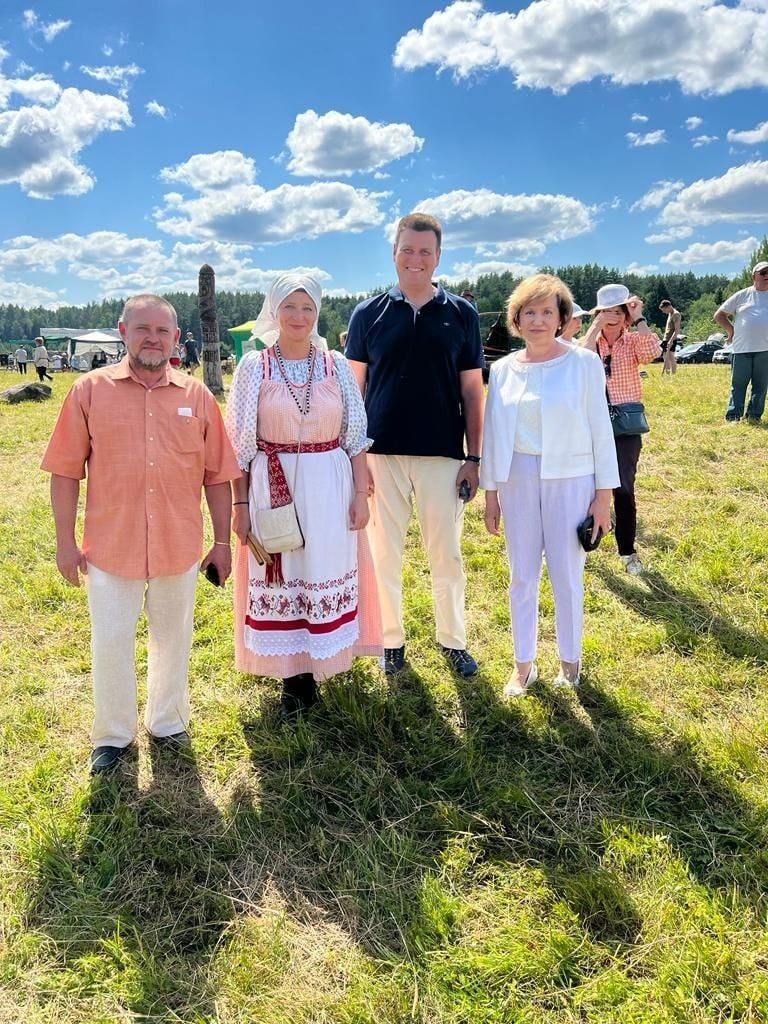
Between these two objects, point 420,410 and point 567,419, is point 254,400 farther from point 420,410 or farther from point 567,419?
point 567,419

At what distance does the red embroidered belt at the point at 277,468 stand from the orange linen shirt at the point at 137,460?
227 millimetres

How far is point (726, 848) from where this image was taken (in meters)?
2.46

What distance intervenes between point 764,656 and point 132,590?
3.37 meters

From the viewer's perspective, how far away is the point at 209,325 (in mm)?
15094

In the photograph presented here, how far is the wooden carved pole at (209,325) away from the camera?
14969 mm

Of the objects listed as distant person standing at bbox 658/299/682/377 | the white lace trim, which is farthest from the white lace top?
distant person standing at bbox 658/299/682/377

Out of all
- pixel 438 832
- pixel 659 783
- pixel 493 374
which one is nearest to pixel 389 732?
pixel 438 832

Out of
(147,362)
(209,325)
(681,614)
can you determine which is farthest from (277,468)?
(209,325)

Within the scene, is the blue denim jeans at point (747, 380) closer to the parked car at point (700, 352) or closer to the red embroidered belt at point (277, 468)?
the red embroidered belt at point (277, 468)

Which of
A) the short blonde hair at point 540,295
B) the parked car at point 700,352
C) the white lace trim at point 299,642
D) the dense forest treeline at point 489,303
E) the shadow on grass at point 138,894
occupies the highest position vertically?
the dense forest treeline at point 489,303

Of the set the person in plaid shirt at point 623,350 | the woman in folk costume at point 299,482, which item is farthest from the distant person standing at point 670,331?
the woman in folk costume at point 299,482

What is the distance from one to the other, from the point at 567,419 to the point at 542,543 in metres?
0.64

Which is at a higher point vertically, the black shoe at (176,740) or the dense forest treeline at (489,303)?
the dense forest treeline at (489,303)

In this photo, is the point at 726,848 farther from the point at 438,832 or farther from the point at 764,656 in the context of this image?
the point at 764,656
